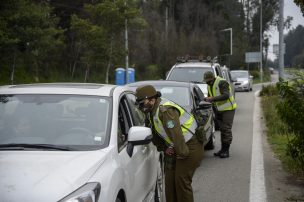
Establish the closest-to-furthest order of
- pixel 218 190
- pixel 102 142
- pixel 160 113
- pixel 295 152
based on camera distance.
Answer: pixel 102 142, pixel 160 113, pixel 218 190, pixel 295 152

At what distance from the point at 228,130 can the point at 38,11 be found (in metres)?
15.8

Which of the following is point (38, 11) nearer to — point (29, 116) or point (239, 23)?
point (29, 116)

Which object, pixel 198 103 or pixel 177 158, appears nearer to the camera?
pixel 177 158

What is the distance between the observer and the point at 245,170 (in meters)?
9.05

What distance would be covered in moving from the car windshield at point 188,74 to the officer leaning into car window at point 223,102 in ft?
17.1

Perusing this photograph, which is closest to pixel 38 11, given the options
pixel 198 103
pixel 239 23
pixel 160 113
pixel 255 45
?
pixel 198 103

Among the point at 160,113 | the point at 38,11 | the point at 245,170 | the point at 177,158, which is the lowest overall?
the point at 245,170

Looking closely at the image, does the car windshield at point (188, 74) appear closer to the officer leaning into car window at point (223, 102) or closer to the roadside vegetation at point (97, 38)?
the roadside vegetation at point (97, 38)

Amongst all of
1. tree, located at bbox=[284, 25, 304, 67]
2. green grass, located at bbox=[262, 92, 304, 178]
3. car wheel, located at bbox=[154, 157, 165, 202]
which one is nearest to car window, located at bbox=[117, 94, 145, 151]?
car wheel, located at bbox=[154, 157, 165, 202]

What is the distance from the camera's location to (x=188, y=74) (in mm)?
15883

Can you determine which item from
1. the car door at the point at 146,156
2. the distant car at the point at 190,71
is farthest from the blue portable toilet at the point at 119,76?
the car door at the point at 146,156

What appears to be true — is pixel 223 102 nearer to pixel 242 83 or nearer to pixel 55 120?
pixel 55 120

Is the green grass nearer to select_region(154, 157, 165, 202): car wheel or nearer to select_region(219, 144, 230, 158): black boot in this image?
select_region(219, 144, 230, 158): black boot

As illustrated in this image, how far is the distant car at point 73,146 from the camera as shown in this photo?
3.67m
